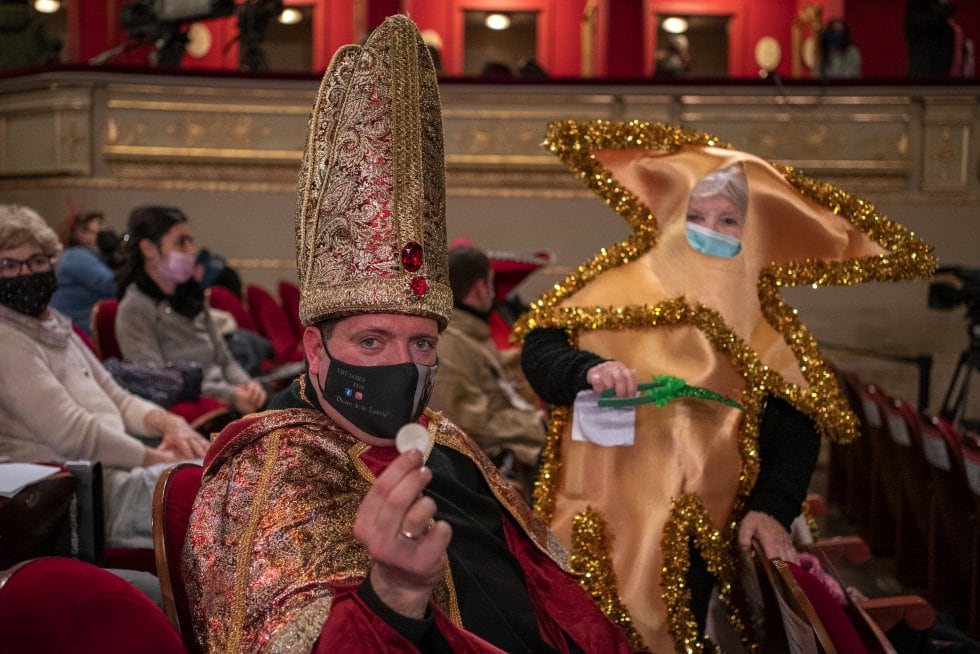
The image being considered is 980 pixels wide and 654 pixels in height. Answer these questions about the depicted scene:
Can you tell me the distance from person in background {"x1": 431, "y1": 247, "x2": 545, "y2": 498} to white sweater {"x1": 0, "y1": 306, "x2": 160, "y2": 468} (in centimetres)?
121

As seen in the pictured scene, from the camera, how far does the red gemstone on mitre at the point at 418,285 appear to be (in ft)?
4.62

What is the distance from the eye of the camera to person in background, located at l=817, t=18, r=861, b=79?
29.7ft

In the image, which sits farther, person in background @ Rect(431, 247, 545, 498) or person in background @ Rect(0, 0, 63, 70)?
person in background @ Rect(0, 0, 63, 70)

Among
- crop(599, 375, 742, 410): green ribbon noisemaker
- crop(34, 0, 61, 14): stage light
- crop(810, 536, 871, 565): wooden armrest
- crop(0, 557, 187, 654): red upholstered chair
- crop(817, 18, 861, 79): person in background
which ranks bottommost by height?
crop(810, 536, 871, 565): wooden armrest

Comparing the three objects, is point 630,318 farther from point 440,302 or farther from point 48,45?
point 48,45

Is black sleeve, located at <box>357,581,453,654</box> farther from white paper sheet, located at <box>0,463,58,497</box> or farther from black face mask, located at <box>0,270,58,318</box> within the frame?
black face mask, located at <box>0,270,58,318</box>

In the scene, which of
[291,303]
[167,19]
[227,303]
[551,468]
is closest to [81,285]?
[227,303]

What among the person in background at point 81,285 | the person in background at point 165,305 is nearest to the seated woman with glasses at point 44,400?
the person in background at point 165,305

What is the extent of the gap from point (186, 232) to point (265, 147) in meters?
4.52

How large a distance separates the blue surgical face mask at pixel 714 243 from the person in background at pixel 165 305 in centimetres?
200

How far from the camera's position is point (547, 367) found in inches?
90.0

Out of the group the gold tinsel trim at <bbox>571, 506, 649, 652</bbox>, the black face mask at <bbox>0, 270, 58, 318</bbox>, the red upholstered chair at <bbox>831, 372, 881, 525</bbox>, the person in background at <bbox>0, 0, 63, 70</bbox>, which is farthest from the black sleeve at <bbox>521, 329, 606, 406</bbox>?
the person in background at <bbox>0, 0, 63, 70</bbox>

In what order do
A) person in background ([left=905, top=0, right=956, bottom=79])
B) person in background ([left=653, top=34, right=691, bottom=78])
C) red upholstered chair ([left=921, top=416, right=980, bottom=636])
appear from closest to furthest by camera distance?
red upholstered chair ([left=921, top=416, right=980, bottom=636])
person in background ([left=905, top=0, right=956, bottom=79])
person in background ([left=653, top=34, right=691, bottom=78])

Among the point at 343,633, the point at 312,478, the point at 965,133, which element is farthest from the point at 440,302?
the point at 965,133
